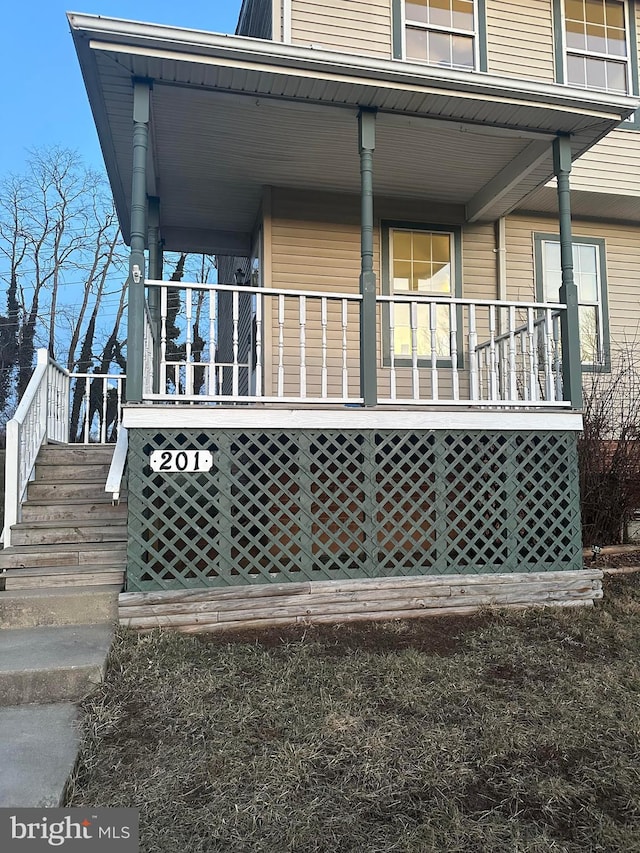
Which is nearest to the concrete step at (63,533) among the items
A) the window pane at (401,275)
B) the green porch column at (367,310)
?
the green porch column at (367,310)

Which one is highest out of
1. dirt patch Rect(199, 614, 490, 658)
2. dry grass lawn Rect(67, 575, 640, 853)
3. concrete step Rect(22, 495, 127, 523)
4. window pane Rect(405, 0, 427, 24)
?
window pane Rect(405, 0, 427, 24)

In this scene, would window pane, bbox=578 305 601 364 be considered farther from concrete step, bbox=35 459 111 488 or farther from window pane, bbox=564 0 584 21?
concrete step, bbox=35 459 111 488

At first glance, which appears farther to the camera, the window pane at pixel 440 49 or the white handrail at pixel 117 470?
the window pane at pixel 440 49

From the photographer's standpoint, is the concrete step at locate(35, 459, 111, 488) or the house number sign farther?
the concrete step at locate(35, 459, 111, 488)

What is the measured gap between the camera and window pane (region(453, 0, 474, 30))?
22.7ft

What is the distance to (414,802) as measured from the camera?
216 cm

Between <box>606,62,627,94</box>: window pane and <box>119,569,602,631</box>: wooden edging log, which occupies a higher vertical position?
<box>606,62,627,94</box>: window pane

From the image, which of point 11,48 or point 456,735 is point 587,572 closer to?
point 456,735

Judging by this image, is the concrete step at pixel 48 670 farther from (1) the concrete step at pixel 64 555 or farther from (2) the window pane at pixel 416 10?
(2) the window pane at pixel 416 10

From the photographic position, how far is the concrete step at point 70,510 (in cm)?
466

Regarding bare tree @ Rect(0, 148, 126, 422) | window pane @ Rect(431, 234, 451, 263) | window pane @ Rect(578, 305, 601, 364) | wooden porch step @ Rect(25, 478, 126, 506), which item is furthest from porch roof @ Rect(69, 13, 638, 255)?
bare tree @ Rect(0, 148, 126, 422)

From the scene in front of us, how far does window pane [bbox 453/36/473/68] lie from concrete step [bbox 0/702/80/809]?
7460 millimetres

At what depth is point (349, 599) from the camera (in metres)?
4.24

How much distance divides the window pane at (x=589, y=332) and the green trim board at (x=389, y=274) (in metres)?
1.73
